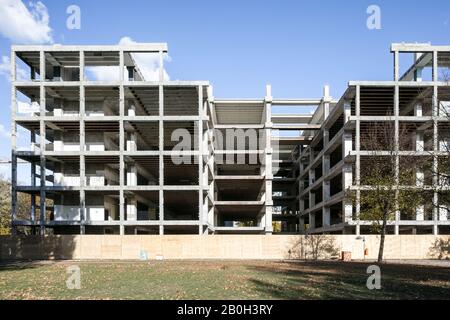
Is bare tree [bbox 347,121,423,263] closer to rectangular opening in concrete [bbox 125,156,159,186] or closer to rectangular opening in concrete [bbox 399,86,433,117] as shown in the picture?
rectangular opening in concrete [bbox 399,86,433,117]

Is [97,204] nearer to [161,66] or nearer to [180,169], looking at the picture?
[180,169]

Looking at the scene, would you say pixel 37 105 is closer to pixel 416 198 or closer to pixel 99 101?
pixel 99 101

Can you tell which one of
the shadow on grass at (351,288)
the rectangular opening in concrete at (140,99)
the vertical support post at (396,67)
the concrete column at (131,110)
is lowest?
the shadow on grass at (351,288)

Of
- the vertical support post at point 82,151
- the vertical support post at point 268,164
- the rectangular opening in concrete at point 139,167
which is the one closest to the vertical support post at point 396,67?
the vertical support post at point 268,164

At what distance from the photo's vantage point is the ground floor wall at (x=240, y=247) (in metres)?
36.6

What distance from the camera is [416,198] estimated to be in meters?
27.0

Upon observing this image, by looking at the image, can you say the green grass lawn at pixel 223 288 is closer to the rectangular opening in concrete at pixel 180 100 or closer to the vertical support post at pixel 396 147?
the vertical support post at pixel 396 147

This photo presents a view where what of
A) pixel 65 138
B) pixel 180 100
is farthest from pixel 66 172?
pixel 180 100

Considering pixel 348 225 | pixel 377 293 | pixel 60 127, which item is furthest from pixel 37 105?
pixel 377 293

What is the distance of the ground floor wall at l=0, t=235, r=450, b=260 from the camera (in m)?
36.6

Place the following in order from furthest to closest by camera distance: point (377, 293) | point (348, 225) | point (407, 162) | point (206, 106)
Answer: point (206, 106) < point (348, 225) < point (407, 162) < point (377, 293)

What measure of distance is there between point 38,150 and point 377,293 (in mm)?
39962

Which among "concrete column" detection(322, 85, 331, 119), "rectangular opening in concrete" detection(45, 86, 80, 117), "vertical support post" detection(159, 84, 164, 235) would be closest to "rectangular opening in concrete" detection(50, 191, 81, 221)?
"rectangular opening in concrete" detection(45, 86, 80, 117)
